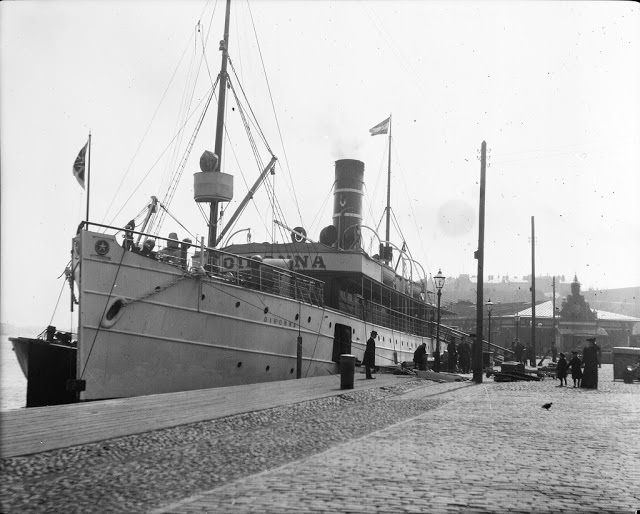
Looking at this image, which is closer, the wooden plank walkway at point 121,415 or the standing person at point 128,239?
the wooden plank walkway at point 121,415

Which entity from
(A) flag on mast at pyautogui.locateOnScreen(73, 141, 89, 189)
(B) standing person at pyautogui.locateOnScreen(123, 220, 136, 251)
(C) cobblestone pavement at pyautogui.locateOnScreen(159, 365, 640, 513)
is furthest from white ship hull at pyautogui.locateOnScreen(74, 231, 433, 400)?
(C) cobblestone pavement at pyautogui.locateOnScreen(159, 365, 640, 513)

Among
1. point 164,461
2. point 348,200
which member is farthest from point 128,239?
point 348,200

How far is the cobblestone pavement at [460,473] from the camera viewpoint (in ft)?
14.6

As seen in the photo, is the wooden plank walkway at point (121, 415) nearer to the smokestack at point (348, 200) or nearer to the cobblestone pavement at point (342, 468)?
the cobblestone pavement at point (342, 468)

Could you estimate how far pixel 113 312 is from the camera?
13.2m

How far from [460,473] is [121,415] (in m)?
4.64

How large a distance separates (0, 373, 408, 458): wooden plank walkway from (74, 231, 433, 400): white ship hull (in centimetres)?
A: 210

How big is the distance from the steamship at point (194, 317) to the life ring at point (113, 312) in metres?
0.02

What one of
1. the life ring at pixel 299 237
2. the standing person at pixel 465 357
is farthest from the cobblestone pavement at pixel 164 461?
the standing person at pixel 465 357

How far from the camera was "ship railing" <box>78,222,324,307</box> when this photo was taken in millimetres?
14312

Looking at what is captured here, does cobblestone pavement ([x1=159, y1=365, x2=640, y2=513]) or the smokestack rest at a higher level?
the smokestack

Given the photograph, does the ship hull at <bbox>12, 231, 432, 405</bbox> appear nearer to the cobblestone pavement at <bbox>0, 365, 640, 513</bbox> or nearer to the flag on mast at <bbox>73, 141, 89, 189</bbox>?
the flag on mast at <bbox>73, 141, 89, 189</bbox>

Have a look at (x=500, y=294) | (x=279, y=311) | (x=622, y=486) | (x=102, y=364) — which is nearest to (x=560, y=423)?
(x=622, y=486)

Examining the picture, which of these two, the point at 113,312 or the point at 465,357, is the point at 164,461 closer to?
the point at 113,312
